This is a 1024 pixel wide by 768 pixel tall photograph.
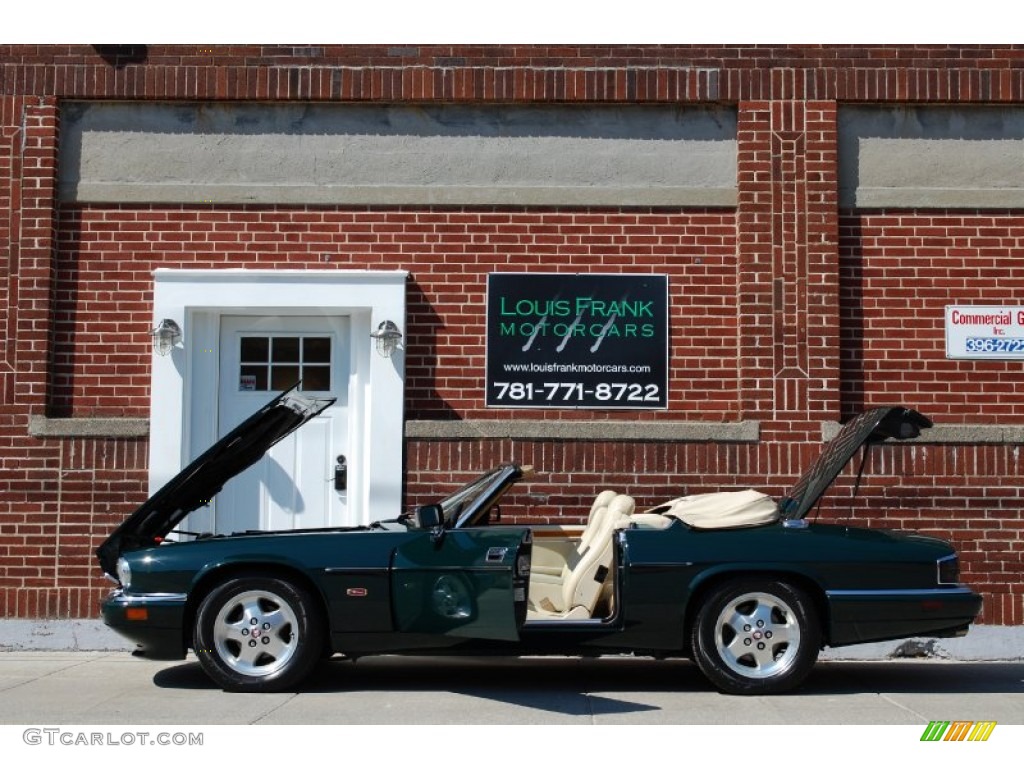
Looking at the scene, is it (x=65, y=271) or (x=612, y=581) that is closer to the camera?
(x=612, y=581)

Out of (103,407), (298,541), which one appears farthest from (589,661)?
(103,407)

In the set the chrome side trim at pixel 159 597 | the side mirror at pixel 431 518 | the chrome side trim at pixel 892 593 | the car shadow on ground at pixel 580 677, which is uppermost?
the side mirror at pixel 431 518

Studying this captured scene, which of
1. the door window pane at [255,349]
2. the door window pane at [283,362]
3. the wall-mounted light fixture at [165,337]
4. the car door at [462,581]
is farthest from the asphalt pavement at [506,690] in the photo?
the door window pane at [255,349]

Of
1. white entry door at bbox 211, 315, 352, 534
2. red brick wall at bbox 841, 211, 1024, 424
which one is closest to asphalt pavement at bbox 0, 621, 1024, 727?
white entry door at bbox 211, 315, 352, 534

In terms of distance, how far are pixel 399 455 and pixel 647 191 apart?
114 inches

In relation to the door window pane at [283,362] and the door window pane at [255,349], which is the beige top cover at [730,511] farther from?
the door window pane at [255,349]

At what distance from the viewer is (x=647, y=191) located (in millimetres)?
10391

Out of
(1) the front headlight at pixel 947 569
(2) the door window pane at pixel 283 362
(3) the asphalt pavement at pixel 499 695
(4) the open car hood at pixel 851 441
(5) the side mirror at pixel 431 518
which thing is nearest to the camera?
(3) the asphalt pavement at pixel 499 695

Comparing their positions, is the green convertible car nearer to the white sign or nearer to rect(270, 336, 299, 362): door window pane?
rect(270, 336, 299, 362): door window pane

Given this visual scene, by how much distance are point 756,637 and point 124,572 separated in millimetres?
3694

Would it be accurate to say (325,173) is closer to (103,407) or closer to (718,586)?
(103,407)

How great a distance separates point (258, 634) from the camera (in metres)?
7.43

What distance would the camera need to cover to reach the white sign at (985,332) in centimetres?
1026

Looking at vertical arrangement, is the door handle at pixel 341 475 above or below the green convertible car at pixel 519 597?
above
